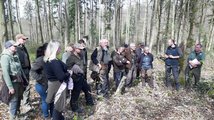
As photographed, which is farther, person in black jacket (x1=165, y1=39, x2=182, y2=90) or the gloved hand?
person in black jacket (x1=165, y1=39, x2=182, y2=90)

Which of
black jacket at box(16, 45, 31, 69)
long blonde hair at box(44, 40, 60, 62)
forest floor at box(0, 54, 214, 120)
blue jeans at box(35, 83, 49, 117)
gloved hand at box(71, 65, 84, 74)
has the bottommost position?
forest floor at box(0, 54, 214, 120)

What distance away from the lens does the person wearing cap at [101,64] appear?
8484 millimetres

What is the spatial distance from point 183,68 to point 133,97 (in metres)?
2.75

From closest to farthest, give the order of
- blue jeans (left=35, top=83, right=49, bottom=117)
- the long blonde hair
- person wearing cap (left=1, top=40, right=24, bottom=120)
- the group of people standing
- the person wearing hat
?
1. the long blonde hair
2. the group of people standing
3. person wearing cap (left=1, top=40, right=24, bottom=120)
4. blue jeans (left=35, top=83, right=49, bottom=117)
5. the person wearing hat

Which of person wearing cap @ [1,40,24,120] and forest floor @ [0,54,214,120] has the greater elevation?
person wearing cap @ [1,40,24,120]

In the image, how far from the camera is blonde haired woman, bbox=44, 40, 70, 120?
548cm

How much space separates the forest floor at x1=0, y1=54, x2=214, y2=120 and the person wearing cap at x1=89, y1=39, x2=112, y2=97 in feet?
1.04

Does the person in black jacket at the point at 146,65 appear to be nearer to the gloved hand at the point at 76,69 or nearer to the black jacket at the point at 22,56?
the gloved hand at the point at 76,69

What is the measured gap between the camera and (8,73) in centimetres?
595

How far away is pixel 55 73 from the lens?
5.55 m

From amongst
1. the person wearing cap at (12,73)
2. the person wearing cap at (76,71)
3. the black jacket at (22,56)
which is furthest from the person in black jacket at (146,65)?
the person wearing cap at (12,73)

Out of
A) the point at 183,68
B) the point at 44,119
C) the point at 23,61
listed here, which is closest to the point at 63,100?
the point at 44,119

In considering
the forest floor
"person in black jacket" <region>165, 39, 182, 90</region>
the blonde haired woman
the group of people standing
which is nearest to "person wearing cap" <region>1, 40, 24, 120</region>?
the group of people standing

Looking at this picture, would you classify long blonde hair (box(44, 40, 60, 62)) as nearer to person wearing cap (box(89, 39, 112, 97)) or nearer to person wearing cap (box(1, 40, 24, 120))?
person wearing cap (box(1, 40, 24, 120))
